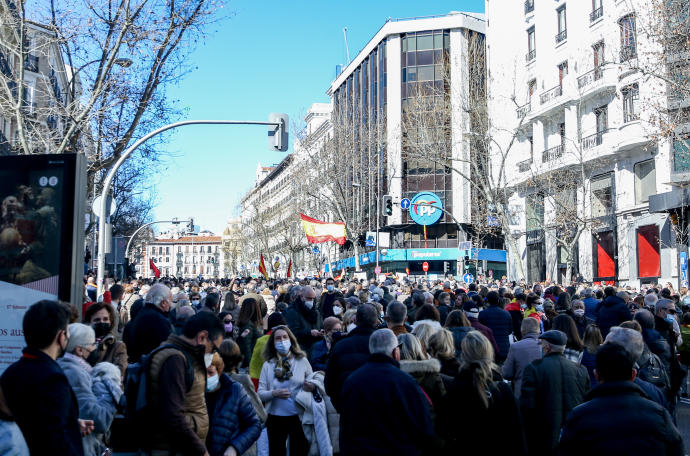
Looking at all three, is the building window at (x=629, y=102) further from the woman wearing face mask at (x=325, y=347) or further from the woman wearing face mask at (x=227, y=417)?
the woman wearing face mask at (x=227, y=417)

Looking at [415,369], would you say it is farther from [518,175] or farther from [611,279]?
[518,175]

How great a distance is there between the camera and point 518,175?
41.4 metres

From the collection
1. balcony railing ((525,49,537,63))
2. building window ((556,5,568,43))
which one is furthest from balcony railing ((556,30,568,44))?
balcony railing ((525,49,537,63))

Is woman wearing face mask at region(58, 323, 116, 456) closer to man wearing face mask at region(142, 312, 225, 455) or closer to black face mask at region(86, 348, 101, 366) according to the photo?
man wearing face mask at region(142, 312, 225, 455)

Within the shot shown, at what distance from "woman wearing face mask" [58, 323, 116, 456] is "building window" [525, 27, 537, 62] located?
129 ft

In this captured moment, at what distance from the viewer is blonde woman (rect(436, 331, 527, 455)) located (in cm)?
481

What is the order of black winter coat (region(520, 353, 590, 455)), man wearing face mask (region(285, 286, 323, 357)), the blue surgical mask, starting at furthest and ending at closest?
man wearing face mask (region(285, 286, 323, 357)) < the blue surgical mask < black winter coat (region(520, 353, 590, 455))

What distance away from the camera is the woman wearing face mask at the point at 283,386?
6.68m

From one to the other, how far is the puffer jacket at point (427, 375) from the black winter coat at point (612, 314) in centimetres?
566

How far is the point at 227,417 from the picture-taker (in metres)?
4.80

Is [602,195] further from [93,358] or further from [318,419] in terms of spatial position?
[93,358]

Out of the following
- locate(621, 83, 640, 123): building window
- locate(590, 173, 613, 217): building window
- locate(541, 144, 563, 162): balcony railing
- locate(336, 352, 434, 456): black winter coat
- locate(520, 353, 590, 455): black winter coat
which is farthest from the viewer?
locate(541, 144, 563, 162): balcony railing

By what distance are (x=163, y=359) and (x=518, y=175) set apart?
128ft

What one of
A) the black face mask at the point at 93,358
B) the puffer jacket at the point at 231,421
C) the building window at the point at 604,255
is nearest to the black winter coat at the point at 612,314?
the puffer jacket at the point at 231,421
